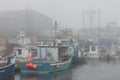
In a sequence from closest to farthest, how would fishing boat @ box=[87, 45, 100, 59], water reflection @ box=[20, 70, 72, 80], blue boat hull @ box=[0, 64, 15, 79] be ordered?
1. blue boat hull @ box=[0, 64, 15, 79]
2. water reflection @ box=[20, 70, 72, 80]
3. fishing boat @ box=[87, 45, 100, 59]

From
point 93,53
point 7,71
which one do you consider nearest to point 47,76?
point 7,71

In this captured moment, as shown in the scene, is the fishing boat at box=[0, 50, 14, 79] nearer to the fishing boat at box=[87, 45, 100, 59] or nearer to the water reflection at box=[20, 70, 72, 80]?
the water reflection at box=[20, 70, 72, 80]

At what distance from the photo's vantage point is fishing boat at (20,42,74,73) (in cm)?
2406

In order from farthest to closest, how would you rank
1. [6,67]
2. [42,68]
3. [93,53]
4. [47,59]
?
[93,53] < [47,59] < [42,68] < [6,67]

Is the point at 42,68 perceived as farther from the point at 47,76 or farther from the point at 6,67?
the point at 6,67

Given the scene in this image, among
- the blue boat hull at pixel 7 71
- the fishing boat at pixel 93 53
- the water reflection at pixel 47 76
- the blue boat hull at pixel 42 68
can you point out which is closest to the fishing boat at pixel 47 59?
the blue boat hull at pixel 42 68

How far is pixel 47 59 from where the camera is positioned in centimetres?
2573

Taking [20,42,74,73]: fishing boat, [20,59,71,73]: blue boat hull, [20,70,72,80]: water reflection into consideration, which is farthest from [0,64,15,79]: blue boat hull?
[20,42,74,73]: fishing boat

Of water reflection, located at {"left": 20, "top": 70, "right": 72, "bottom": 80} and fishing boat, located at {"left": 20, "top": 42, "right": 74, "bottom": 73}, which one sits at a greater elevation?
fishing boat, located at {"left": 20, "top": 42, "right": 74, "bottom": 73}

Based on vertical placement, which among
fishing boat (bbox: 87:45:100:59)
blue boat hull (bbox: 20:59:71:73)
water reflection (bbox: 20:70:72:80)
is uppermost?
fishing boat (bbox: 87:45:100:59)

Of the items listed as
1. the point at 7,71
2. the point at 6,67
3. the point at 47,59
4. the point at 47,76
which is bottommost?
the point at 47,76

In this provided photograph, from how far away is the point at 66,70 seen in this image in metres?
27.3

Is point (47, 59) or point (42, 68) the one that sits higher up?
point (47, 59)

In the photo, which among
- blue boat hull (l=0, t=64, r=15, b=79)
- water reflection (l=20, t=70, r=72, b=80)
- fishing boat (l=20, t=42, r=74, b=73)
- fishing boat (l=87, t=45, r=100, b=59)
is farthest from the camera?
fishing boat (l=87, t=45, r=100, b=59)
